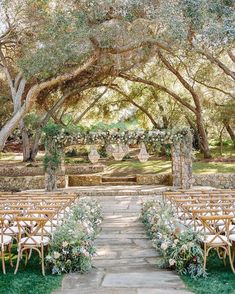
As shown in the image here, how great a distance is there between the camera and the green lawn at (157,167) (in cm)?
1981

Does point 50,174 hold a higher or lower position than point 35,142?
lower

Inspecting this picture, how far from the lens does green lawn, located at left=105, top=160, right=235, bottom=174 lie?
1981 centimetres

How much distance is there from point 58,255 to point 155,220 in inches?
105

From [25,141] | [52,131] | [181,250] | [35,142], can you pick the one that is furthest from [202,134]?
[181,250]

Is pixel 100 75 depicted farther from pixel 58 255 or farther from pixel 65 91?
pixel 58 255

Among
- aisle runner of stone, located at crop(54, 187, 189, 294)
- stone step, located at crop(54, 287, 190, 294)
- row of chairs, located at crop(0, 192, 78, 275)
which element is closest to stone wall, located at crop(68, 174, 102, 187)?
aisle runner of stone, located at crop(54, 187, 189, 294)

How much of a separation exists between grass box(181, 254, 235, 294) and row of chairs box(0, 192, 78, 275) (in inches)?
83.4

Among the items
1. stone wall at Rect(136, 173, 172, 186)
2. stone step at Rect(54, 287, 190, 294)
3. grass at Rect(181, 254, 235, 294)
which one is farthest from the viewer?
stone wall at Rect(136, 173, 172, 186)

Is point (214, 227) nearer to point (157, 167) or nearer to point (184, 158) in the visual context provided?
point (184, 158)

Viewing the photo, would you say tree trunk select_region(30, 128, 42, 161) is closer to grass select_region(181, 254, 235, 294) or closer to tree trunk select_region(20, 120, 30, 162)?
tree trunk select_region(20, 120, 30, 162)

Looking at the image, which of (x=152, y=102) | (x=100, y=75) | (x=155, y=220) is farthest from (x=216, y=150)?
(x=155, y=220)

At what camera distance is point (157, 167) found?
21688mm

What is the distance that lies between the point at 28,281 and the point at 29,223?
84.4 inches

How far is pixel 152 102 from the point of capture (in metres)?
25.4
